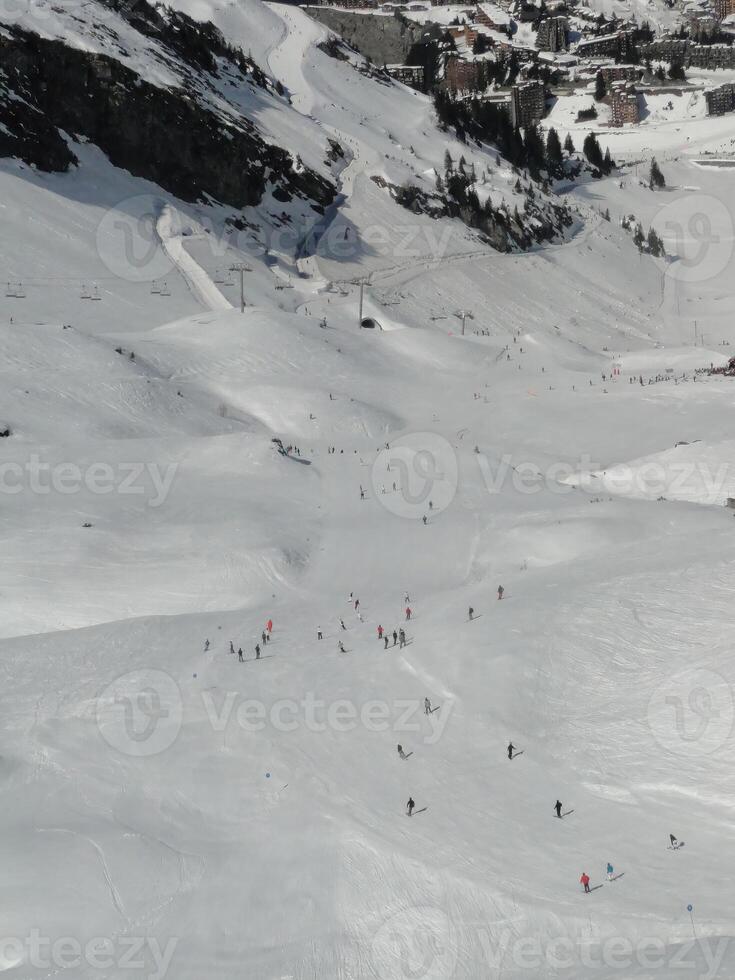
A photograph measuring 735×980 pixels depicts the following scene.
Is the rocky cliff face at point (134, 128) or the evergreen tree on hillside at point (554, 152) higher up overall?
the evergreen tree on hillside at point (554, 152)

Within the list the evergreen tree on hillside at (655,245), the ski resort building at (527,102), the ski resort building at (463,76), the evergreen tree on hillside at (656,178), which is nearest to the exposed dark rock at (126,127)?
the evergreen tree on hillside at (655,245)

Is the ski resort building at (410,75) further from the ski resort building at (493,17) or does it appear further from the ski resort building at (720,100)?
the ski resort building at (493,17)

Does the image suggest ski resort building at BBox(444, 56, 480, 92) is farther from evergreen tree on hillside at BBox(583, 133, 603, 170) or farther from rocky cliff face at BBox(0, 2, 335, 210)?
rocky cliff face at BBox(0, 2, 335, 210)

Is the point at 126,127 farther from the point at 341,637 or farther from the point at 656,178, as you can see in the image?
the point at 656,178

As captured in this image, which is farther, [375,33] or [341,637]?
[375,33]

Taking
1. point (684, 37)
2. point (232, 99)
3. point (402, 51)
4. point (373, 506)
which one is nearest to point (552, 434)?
point (373, 506)

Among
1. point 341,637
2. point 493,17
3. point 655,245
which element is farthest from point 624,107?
point 341,637

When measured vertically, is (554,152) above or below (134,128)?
above

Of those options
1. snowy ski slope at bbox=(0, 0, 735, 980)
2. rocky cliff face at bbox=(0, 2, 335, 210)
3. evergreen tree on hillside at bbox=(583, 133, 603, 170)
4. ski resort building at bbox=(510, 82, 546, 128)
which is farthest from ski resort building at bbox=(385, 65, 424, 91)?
snowy ski slope at bbox=(0, 0, 735, 980)
